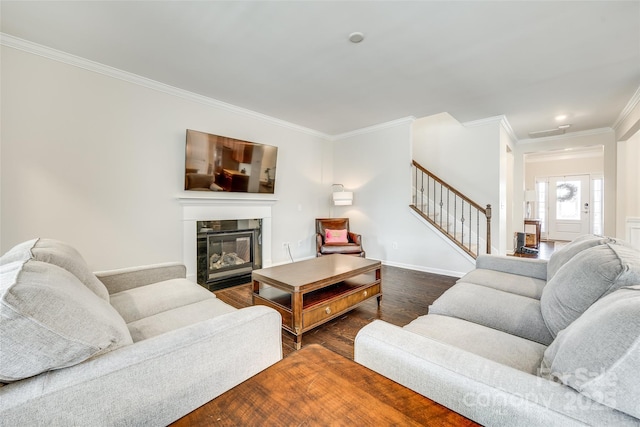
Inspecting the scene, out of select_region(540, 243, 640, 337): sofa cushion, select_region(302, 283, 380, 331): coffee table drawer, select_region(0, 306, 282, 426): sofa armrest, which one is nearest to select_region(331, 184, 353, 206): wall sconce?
select_region(302, 283, 380, 331): coffee table drawer

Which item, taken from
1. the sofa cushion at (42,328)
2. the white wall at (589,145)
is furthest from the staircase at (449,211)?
the sofa cushion at (42,328)

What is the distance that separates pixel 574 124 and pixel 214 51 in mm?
5857

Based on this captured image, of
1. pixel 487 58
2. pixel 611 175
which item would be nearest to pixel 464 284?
pixel 487 58

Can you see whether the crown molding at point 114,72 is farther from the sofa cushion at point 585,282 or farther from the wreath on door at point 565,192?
the wreath on door at point 565,192

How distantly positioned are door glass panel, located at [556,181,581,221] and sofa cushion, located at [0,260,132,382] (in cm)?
1100

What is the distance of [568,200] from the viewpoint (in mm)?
8266

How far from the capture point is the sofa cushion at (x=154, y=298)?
165 centimetres

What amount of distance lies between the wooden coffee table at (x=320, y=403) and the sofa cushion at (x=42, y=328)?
1.30ft

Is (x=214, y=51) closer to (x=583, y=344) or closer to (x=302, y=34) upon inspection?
(x=302, y=34)

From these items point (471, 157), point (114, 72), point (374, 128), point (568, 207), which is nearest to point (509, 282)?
point (471, 157)

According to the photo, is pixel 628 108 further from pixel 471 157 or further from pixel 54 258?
pixel 54 258

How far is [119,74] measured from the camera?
2.97 m

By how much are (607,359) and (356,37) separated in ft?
8.35

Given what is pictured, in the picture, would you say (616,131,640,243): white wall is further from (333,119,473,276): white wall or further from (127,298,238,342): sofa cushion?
(127,298,238,342): sofa cushion
